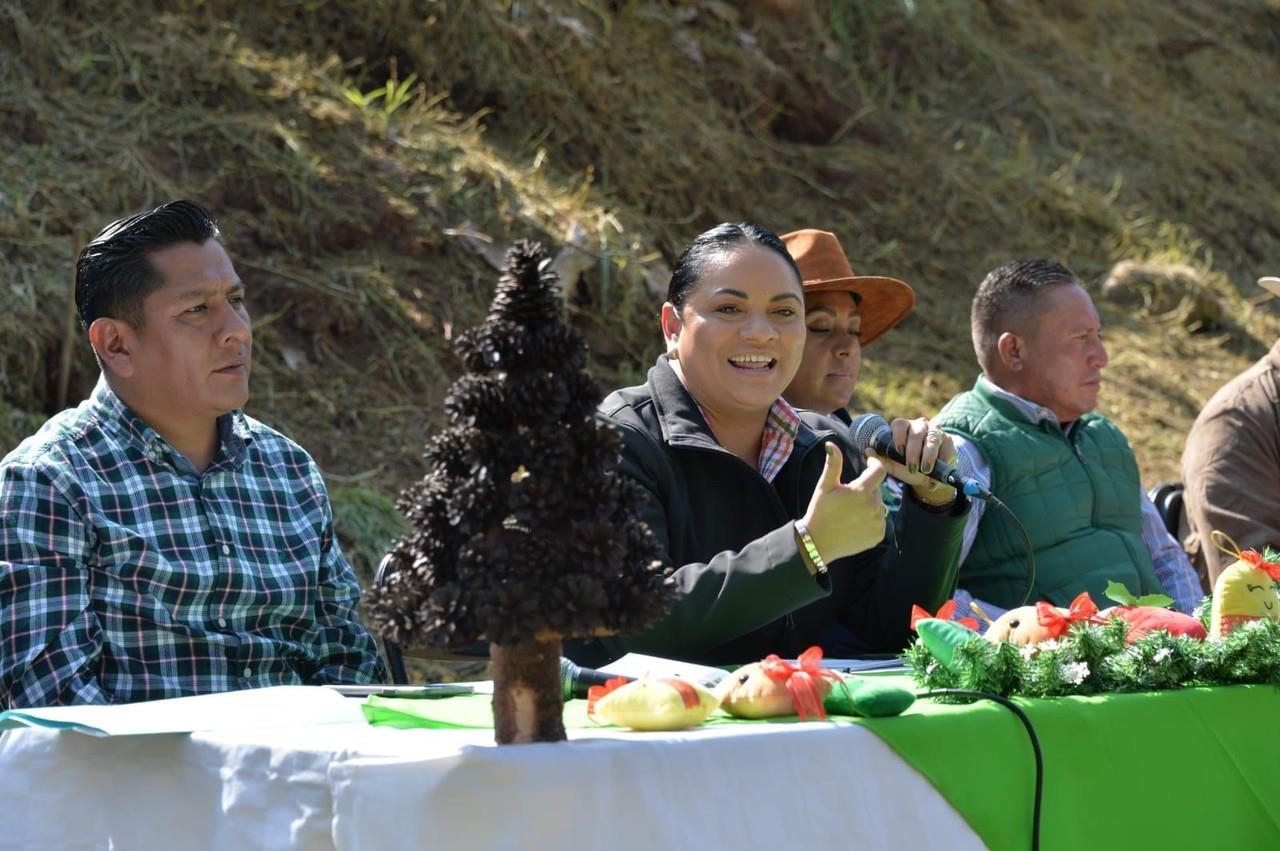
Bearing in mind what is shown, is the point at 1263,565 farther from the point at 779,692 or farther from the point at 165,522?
the point at 165,522

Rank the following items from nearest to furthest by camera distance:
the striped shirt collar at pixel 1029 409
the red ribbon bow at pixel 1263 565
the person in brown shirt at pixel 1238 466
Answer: the red ribbon bow at pixel 1263 565
the striped shirt collar at pixel 1029 409
the person in brown shirt at pixel 1238 466

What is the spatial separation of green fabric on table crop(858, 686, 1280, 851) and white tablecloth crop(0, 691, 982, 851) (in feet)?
0.18

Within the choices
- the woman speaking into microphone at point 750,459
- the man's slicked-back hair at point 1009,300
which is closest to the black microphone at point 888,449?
the woman speaking into microphone at point 750,459

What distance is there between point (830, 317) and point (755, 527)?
133cm

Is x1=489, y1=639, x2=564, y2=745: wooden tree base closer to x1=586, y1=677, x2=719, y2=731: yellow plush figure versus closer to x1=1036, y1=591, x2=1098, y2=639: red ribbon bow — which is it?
x1=586, y1=677, x2=719, y2=731: yellow plush figure

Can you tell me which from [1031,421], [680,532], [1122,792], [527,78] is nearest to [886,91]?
[527,78]

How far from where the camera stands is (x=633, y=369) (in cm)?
679

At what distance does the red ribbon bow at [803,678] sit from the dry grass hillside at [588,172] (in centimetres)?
334

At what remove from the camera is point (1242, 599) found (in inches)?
114

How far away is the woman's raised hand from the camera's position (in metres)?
2.76

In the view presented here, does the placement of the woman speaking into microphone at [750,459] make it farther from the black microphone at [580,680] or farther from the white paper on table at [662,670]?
the black microphone at [580,680]

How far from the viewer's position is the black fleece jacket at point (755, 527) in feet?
11.1

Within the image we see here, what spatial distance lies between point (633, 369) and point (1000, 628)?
4060 millimetres

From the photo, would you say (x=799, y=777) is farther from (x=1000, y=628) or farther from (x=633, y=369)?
(x=633, y=369)
